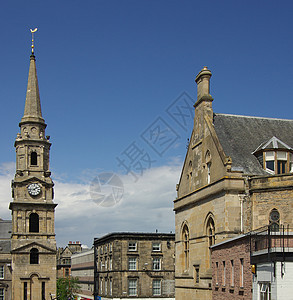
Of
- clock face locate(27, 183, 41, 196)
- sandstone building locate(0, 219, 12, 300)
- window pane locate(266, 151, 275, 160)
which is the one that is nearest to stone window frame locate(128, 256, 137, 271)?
clock face locate(27, 183, 41, 196)

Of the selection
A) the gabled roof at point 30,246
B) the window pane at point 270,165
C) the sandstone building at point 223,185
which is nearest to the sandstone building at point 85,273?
the gabled roof at point 30,246

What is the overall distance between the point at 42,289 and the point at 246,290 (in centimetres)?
5621

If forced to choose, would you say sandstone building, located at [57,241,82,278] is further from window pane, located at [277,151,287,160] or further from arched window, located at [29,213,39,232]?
window pane, located at [277,151,287,160]

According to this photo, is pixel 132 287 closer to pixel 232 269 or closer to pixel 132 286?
pixel 132 286

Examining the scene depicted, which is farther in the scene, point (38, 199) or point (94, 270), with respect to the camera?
point (94, 270)

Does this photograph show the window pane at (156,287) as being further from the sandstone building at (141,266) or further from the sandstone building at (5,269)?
the sandstone building at (5,269)

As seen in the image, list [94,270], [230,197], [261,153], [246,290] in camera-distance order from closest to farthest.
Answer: [246,290]
[230,197]
[261,153]
[94,270]

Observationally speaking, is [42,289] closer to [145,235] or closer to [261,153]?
[145,235]

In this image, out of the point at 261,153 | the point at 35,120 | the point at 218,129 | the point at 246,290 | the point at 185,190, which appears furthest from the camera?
the point at 35,120

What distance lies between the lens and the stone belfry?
7644 centimetres

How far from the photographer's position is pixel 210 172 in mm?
39562

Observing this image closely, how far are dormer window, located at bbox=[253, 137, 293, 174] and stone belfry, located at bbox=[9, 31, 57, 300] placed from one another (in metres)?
47.8

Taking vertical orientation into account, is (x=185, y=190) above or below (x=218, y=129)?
below

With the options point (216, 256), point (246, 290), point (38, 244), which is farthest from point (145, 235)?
point (246, 290)
